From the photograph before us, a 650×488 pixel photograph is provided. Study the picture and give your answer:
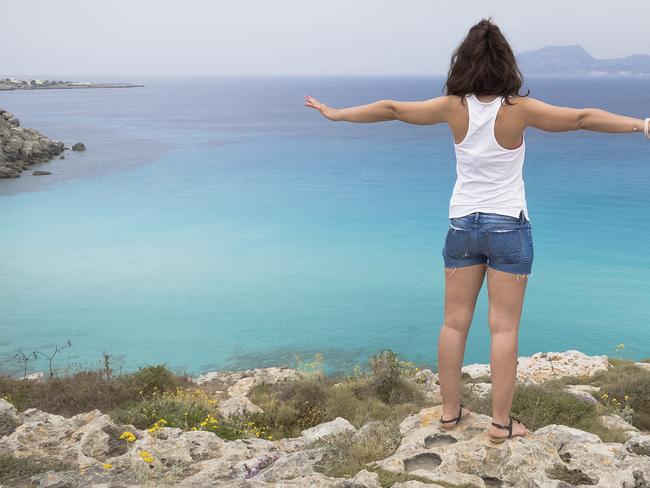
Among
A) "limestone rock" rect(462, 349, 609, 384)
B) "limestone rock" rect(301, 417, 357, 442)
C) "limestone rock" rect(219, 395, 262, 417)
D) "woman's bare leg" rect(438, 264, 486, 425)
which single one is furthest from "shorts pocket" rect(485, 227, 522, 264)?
"limestone rock" rect(462, 349, 609, 384)

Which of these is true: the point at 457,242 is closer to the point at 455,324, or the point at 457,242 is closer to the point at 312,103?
the point at 455,324

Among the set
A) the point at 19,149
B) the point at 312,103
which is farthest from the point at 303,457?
the point at 19,149

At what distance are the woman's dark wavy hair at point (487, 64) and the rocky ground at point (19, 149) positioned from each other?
42102 millimetres

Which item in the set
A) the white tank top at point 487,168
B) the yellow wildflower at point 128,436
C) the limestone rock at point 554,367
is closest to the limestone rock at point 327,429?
the yellow wildflower at point 128,436

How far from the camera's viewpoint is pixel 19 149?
44.9m

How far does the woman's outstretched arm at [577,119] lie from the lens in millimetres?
3775

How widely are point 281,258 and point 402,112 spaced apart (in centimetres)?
2301

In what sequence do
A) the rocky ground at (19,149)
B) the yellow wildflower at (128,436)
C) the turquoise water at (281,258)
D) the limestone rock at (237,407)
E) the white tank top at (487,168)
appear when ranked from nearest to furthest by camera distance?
the white tank top at (487,168) < the yellow wildflower at (128,436) < the limestone rock at (237,407) < the turquoise water at (281,258) < the rocky ground at (19,149)

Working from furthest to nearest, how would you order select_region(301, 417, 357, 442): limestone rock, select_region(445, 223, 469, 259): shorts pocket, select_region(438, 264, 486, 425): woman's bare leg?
1. select_region(301, 417, 357, 442): limestone rock
2. select_region(438, 264, 486, 425): woman's bare leg
3. select_region(445, 223, 469, 259): shorts pocket

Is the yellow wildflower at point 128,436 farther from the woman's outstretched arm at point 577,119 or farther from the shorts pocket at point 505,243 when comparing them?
the woman's outstretched arm at point 577,119

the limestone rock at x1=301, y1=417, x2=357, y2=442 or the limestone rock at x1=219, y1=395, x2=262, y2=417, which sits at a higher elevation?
the limestone rock at x1=301, y1=417, x2=357, y2=442

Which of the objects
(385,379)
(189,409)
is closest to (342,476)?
(189,409)

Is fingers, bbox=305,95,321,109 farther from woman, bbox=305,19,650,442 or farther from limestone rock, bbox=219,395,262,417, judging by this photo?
limestone rock, bbox=219,395,262,417

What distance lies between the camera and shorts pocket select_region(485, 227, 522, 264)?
3969 mm
